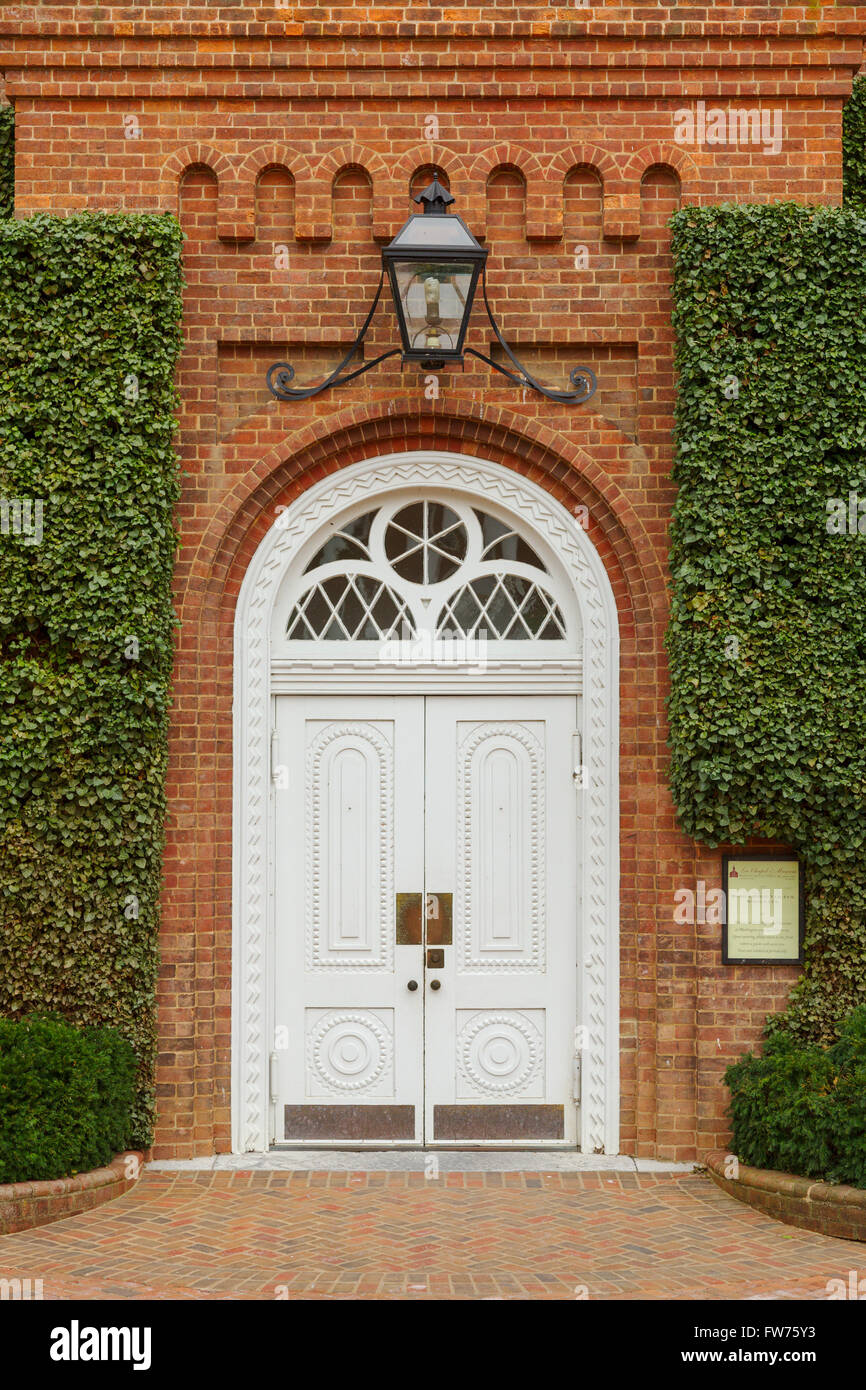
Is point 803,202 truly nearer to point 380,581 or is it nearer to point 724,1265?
point 380,581

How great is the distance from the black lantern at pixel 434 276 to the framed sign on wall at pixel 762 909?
342cm

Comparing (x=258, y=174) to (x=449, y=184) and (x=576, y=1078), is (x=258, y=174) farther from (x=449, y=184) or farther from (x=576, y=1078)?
(x=576, y=1078)

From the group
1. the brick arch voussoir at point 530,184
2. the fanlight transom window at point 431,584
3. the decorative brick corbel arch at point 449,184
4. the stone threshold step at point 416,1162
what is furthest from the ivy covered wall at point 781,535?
the stone threshold step at point 416,1162

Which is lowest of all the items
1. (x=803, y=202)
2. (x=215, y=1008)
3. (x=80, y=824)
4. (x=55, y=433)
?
(x=215, y=1008)

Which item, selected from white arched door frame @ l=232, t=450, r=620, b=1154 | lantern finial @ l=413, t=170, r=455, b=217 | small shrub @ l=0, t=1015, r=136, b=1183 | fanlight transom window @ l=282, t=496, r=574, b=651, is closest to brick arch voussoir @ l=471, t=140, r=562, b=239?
lantern finial @ l=413, t=170, r=455, b=217

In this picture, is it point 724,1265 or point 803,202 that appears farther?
point 803,202

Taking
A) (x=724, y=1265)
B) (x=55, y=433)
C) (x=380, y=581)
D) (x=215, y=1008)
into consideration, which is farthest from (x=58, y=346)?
(x=724, y=1265)

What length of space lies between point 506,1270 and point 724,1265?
1.04 meters

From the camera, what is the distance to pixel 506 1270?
20.1 feet

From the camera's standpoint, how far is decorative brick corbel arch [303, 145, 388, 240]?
7875mm

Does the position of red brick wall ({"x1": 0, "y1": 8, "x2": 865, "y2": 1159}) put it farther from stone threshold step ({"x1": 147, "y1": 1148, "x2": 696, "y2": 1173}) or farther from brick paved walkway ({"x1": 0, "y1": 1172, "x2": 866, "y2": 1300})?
brick paved walkway ({"x1": 0, "y1": 1172, "x2": 866, "y2": 1300})

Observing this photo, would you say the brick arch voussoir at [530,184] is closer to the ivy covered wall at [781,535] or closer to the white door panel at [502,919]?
the ivy covered wall at [781,535]

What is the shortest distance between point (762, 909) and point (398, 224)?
181 inches

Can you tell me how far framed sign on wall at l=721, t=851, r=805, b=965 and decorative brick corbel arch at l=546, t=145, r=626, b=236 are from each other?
3.84m
